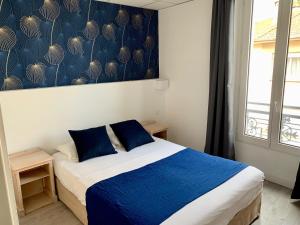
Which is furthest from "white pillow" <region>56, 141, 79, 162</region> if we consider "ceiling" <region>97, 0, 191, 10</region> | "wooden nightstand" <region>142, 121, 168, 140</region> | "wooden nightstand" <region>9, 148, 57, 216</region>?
"ceiling" <region>97, 0, 191, 10</region>

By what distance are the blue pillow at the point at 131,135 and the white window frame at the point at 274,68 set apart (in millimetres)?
1382

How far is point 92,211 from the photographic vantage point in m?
2.04

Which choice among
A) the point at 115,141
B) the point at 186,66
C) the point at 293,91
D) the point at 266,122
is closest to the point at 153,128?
the point at 115,141

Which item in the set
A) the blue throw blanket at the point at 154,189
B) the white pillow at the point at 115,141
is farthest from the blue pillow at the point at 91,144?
the blue throw blanket at the point at 154,189

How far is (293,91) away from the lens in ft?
9.19

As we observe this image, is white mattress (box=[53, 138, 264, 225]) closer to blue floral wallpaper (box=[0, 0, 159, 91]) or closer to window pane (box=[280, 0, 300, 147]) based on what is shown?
window pane (box=[280, 0, 300, 147])

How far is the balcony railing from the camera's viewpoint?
2855mm

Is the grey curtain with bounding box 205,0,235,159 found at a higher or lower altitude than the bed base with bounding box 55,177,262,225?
higher

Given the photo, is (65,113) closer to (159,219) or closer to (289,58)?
(159,219)

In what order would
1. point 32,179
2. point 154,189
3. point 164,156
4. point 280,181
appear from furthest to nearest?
point 280,181
point 164,156
point 32,179
point 154,189

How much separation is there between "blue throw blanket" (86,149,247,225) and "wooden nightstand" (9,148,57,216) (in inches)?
33.9

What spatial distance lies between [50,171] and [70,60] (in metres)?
1.49

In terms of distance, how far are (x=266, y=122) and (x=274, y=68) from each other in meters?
0.72

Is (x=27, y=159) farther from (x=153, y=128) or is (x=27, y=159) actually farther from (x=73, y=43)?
(x=153, y=128)
